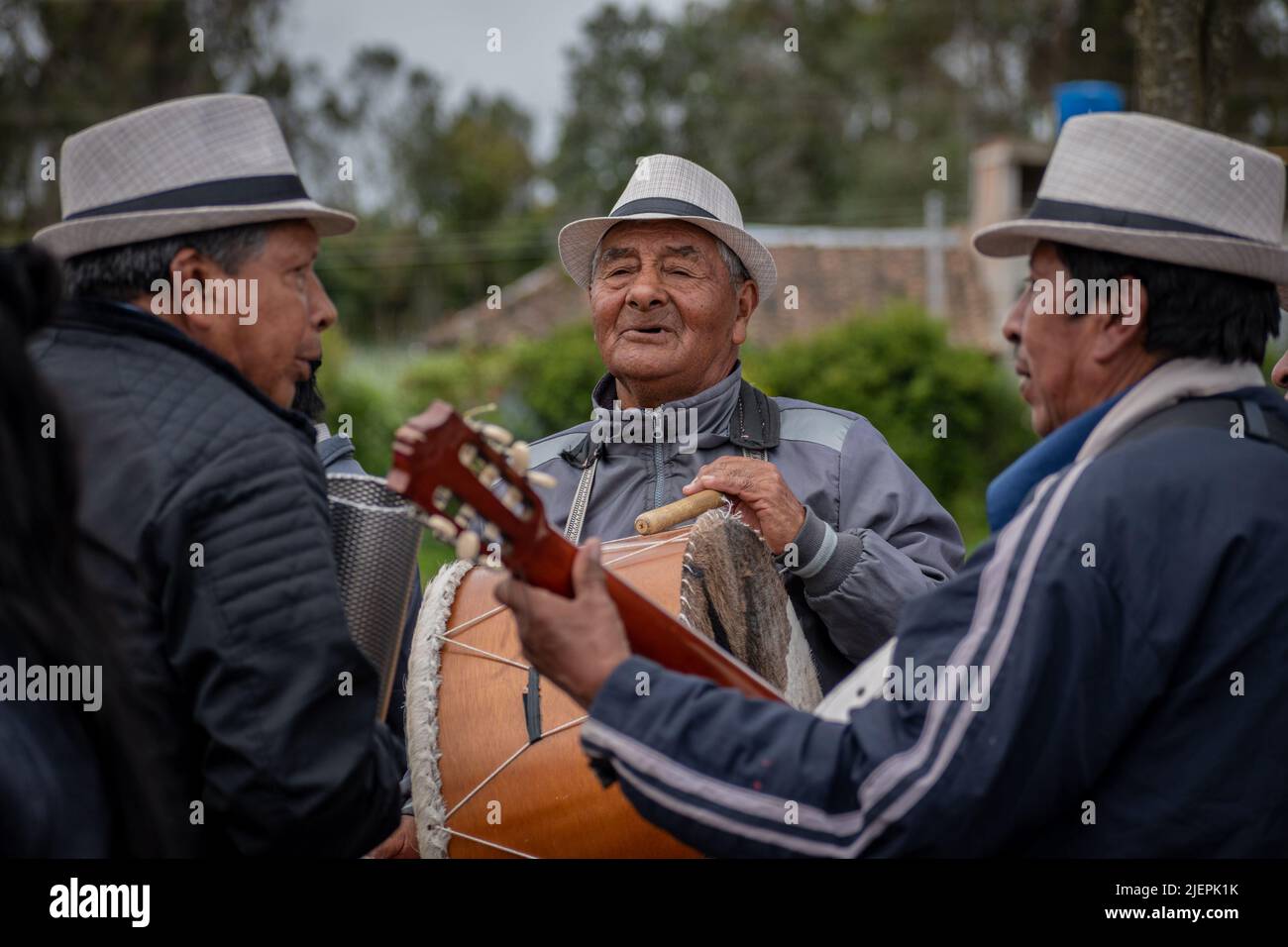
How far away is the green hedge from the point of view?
19125 mm

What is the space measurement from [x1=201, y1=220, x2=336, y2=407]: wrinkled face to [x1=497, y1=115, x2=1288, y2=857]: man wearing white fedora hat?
655 millimetres

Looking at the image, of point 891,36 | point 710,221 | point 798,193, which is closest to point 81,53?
point 798,193

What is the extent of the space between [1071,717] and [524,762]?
140cm

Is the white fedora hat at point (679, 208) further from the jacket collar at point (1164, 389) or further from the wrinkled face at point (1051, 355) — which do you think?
the jacket collar at point (1164, 389)

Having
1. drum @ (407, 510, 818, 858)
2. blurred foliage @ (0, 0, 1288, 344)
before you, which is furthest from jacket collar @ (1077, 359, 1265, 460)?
blurred foliage @ (0, 0, 1288, 344)

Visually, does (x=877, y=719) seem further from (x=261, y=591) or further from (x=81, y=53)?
(x=81, y=53)

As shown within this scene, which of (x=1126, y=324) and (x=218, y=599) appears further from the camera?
(x=1126, y=324)

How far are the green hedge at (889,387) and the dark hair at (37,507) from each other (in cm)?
1664

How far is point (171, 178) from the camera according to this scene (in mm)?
2396

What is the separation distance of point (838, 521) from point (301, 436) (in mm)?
1915

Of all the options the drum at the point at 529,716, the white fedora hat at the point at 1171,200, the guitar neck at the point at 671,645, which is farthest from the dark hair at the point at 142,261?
the white fedora hat at the point at 1171,200

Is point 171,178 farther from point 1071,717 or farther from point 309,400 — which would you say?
point 1071,717

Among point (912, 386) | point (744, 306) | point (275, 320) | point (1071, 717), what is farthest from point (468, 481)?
point (912, 386)

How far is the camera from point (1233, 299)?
2.29 meters
